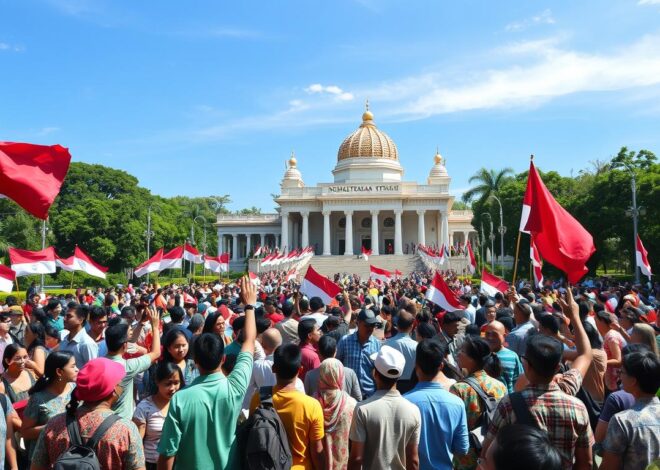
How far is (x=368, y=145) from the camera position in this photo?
203 feet

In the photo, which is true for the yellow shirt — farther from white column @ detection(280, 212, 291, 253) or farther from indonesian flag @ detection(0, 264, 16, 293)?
white column @ detection(280, 212, 291, 253)

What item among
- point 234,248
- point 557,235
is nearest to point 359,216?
point 234,248

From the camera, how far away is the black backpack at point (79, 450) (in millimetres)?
2873

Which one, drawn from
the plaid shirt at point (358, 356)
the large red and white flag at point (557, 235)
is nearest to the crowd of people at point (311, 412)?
the plaid shirt at point (358, 356)

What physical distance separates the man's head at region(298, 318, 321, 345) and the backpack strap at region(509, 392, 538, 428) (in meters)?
3.11

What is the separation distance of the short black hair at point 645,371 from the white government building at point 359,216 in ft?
142

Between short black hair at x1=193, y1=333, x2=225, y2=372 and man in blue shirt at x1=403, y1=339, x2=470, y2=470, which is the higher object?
short black hair at x1=193, y1=333, x2=225, y2=372

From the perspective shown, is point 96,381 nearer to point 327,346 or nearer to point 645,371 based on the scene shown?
point 327,346

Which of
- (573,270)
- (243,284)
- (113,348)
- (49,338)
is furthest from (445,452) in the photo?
(49,338)

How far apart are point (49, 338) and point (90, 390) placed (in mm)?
4981

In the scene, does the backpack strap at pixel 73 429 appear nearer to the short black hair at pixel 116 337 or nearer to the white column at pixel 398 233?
the short black hair at pixel 116 337

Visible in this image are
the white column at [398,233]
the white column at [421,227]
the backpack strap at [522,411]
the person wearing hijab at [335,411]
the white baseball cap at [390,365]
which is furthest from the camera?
the white column at [421,227]

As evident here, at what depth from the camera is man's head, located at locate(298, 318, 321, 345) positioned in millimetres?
6266

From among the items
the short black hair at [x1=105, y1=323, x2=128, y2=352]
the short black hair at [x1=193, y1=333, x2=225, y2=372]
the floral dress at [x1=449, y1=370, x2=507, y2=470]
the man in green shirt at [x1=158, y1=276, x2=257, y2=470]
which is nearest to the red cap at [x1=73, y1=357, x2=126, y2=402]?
the man in green shirt at [x1=158, y1=276, x2=257, y2=470]
